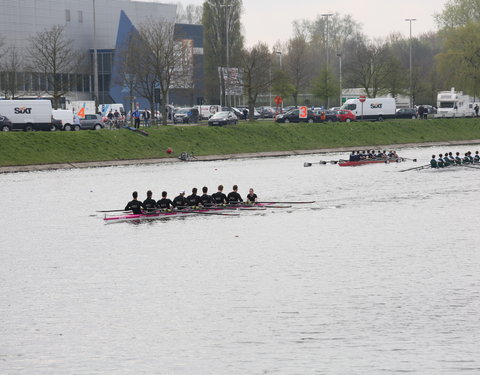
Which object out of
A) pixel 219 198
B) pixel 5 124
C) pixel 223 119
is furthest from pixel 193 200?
pixel 223 119

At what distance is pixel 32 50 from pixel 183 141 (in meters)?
39.8

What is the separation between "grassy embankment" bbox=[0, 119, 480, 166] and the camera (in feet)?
257

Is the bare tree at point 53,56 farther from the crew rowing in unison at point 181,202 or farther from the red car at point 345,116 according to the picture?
the crew rowing in unison at point 181,202

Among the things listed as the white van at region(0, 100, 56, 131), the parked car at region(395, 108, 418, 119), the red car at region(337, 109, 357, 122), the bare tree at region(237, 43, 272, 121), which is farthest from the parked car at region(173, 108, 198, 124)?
the white van at region(0, 100, 56, 131)

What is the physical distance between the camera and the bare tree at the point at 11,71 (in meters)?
106

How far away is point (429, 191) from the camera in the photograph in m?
61.8

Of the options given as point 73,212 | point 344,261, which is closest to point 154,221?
point 73,212

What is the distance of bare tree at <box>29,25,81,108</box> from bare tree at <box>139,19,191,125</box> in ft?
35.4

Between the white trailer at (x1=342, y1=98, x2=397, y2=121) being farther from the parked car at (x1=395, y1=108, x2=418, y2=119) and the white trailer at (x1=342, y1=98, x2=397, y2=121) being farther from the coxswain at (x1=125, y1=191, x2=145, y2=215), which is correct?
the coxswain at (x1=125, y1=191, x2=145, y2=215)

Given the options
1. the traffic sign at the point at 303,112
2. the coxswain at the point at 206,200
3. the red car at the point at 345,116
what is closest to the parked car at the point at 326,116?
the red car at the point at 345,116

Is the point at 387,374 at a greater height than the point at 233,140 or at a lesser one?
lesser

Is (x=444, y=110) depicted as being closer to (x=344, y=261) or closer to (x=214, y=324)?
(x=344, y=261)

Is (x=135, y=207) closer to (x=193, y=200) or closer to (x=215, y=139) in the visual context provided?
(x=193, y=200)

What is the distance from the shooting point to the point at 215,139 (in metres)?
91.2
